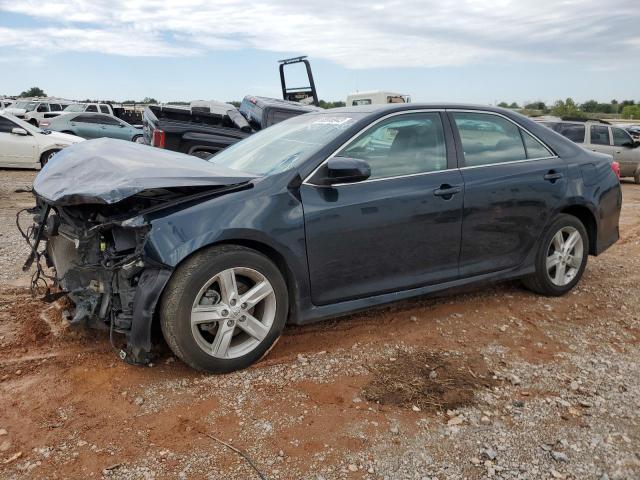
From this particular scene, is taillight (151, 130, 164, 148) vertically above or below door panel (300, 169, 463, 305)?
above

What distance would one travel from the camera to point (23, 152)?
13453 mm

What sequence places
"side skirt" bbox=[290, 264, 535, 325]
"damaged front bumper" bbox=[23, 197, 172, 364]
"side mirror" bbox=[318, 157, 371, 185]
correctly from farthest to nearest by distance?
Answer: "side skirt" bbox=[290, 264, 535, 325] → "side mirror" bbox=[318, 157, 371, 185] → "damaged front bumper" bbox=[23, 197, 172, 364]

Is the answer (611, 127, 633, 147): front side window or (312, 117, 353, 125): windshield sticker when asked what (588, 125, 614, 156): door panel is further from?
(312, 117, 353, 125): windshield sticker

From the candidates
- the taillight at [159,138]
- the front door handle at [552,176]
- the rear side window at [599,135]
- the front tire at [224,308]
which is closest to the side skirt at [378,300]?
the front tire at [224,308]

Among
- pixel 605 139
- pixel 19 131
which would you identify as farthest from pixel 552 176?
pixel 19 131

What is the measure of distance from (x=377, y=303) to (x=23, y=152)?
1241 centimetres

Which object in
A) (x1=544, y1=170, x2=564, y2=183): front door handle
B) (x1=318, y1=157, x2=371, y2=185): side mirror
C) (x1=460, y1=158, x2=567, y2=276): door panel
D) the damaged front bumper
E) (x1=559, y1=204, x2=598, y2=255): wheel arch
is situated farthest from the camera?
(x1=559, y1=204, x2=598, y2=255): wheel arch

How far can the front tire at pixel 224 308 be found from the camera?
3221mm

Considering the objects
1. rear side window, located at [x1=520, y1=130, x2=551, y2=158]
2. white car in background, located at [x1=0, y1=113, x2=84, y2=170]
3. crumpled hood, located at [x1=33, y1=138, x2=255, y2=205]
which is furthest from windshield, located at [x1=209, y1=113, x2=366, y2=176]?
white car in background, located at [x1=0, y1=113, x2=84, y2=170]

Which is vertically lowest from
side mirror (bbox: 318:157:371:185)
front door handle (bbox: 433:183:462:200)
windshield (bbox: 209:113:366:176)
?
front door handle (bbox: 433:183:462:200)

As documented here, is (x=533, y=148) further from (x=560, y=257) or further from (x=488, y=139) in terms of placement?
(x=560, y=257)

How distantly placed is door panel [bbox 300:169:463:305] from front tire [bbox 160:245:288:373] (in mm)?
347

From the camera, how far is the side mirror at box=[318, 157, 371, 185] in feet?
11.7

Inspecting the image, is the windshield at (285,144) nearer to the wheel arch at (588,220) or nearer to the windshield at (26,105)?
the wheel arch at (588,220)
